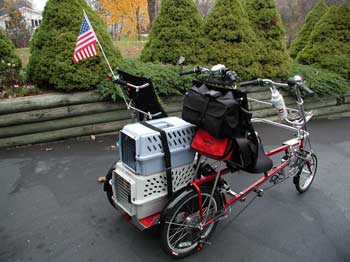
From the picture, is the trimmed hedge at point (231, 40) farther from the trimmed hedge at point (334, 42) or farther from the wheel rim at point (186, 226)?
the wheel rim at point (186, 226)

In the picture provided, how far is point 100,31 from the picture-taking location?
5.26 meters

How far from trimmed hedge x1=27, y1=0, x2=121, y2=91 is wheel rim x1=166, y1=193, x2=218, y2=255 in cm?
326

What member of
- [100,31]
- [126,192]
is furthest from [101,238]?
[100,31]

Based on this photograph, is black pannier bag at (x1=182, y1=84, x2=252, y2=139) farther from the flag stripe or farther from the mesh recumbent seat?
the flag stripe

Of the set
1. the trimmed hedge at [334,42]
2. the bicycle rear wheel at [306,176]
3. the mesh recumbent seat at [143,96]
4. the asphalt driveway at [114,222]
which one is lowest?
the asphalt driveway at [114,222]

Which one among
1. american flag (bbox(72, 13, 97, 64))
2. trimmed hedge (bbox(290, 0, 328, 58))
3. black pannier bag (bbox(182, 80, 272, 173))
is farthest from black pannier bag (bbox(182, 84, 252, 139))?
trimmed hedge (bbox(290, 0, 328, 58))

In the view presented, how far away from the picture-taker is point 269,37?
6387 mm

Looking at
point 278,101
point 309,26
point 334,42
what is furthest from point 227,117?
point 309,26

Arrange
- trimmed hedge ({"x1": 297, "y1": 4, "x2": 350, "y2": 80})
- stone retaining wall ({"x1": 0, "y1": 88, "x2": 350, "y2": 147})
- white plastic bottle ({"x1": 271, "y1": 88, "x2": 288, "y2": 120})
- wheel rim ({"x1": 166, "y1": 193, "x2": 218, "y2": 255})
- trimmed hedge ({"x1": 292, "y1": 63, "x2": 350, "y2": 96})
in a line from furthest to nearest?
1. trimmed hedge ({"x1": 297, "y1": 4, "x2": 350, "y2": 80})
2. trimmed hedge ({"x1": 292, "y1": 63, "x2": 350, "y2": 96})
3. stone retaining wall ({"x1": 0, "y1": 88, "x2": 350, "y2": 147})
4. white plastic bottle ({"x1": 271, "y1": 88, "x2": 288, "y2": 120})
5. wheel rim ({"x1": 166, "y1": 193, "x2": 218, "y2": 255})

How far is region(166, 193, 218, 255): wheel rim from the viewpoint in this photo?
2.30 metres

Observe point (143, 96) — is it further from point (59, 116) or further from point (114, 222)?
point (59, 116)

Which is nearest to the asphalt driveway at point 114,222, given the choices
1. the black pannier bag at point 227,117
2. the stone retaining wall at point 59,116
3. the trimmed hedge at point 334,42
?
the stone retaining wall at point 59,116

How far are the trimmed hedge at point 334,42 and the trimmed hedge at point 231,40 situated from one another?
194 centimetres

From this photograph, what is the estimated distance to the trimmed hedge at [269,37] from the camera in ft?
20.5
